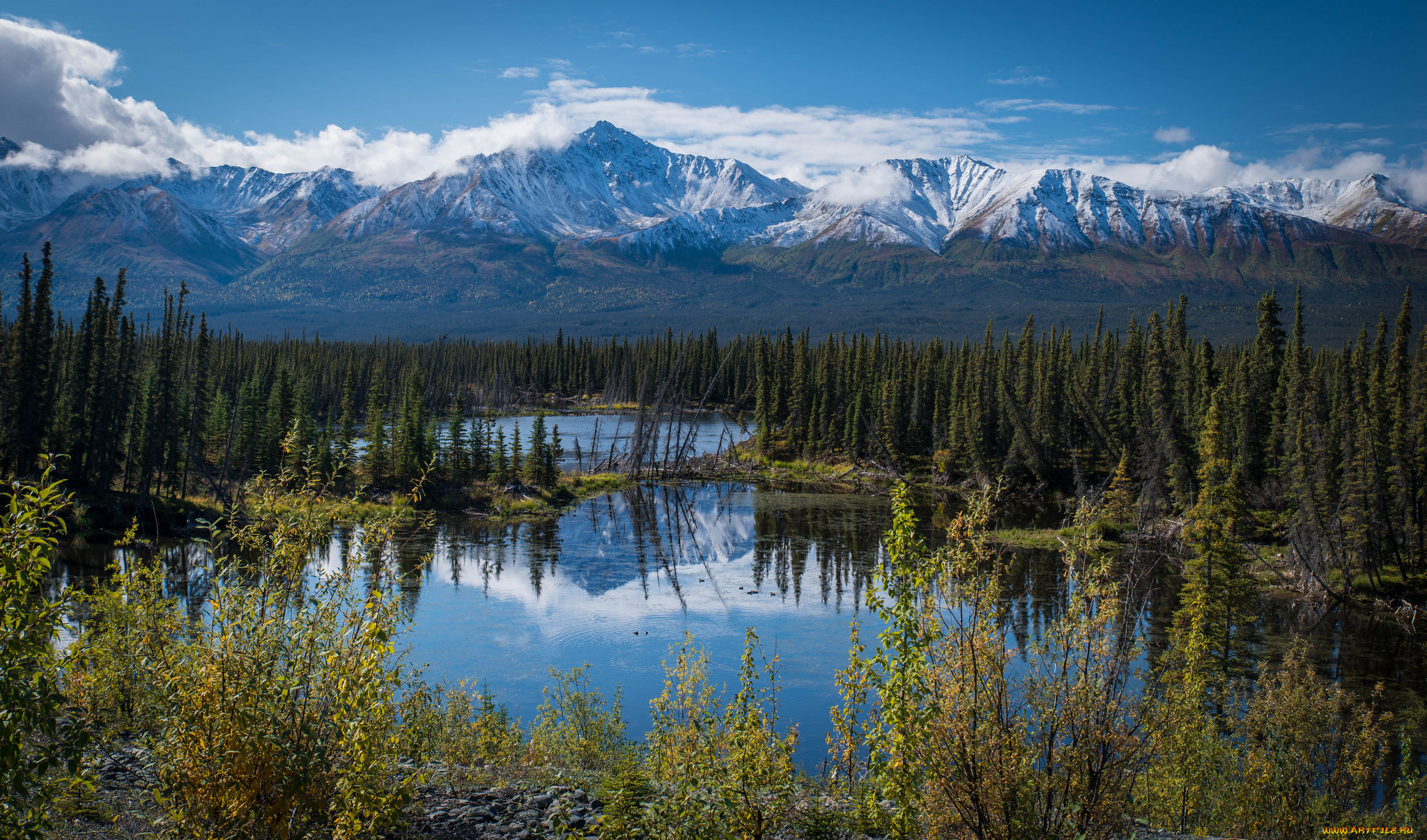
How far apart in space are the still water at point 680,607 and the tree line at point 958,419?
6.06 m

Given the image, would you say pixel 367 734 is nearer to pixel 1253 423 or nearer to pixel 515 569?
pixel 515 569

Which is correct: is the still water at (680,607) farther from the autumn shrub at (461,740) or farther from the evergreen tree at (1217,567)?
the autumn shrub at (461,740)

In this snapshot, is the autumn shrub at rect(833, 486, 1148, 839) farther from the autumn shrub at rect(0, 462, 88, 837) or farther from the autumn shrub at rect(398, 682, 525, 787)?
the autumn shrub at rect(398, 682, 525, 787)

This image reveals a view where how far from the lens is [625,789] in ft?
32.9

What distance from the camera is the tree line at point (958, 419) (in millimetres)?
41500

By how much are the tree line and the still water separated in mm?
6057

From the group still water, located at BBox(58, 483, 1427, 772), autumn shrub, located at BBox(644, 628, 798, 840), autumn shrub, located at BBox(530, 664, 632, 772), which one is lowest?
still water, located at BBox(58, 483, 1427, 772)

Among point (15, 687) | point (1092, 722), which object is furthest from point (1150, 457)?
point (15, 687)

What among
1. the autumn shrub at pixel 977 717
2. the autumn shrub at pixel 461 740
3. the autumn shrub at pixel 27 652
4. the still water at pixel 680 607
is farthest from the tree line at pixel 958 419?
the autumn shrub at pixel 461 740

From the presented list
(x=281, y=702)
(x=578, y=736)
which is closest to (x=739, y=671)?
(x=578, y=736)

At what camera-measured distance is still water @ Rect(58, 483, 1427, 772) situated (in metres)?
26.1

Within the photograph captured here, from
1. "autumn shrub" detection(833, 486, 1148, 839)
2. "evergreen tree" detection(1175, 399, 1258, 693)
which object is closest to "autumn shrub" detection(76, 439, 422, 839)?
"autumn shrub" detection(833, 486, 1148, 839)

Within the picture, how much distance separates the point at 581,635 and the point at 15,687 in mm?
24268

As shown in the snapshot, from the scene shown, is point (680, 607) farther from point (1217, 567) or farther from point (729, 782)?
point (729, 782)
